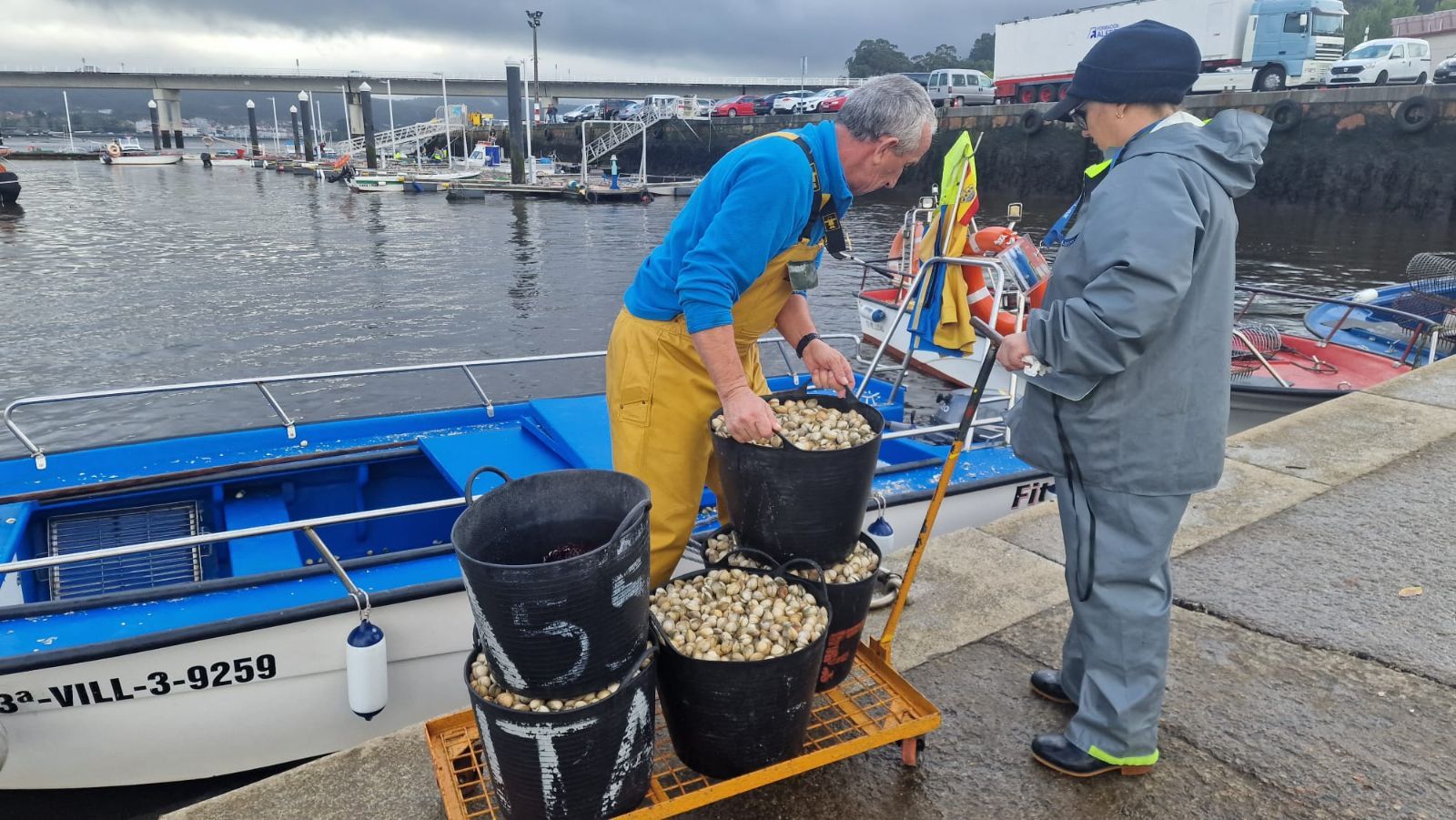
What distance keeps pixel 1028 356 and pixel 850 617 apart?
917 mm

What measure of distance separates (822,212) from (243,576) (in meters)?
2.96

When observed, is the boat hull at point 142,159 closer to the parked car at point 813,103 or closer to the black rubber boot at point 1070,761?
the parked car at point 813,103

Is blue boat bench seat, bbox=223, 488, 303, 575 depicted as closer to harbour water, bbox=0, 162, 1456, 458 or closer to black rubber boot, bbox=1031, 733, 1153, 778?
black rubber boot, bbox=1031, 733, 1153, 778

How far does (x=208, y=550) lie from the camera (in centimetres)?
477

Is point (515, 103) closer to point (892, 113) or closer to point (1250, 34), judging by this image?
point (1250, 34)

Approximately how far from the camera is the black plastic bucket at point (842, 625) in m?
2.61

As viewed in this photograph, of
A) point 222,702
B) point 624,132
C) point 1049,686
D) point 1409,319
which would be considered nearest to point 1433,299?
point 1409,319

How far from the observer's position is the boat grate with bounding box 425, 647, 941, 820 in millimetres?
2270

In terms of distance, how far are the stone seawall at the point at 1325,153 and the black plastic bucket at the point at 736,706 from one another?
31.2 meters

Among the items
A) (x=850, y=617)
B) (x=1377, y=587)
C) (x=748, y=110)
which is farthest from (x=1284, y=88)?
(x=850, y=617)

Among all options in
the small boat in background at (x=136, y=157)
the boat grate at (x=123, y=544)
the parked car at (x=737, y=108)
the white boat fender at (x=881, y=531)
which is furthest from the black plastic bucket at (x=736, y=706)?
the small boat in background at (x=136, y=157)

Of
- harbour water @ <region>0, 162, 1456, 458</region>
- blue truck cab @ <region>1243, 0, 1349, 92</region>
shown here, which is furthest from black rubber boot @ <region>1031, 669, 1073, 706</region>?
blue truck cab @ <region>1243, 0, 1349, 92</region>

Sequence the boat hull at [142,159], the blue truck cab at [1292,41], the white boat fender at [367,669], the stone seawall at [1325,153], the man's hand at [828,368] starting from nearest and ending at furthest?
the man's hand at [828,368] < the white boat fender at [367,669] < the stone seawall at [1325,153] < the blue truck cab at [1292,41] < the boat hull at [142,159]

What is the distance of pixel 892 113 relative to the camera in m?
2.58
